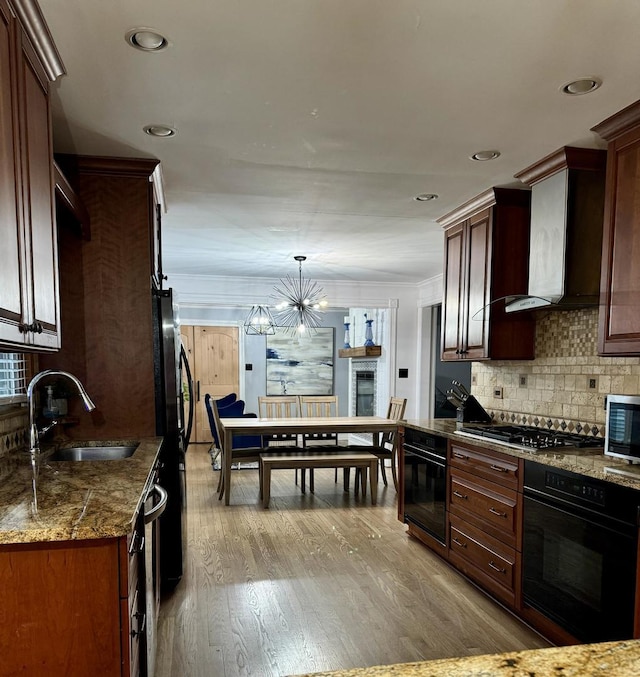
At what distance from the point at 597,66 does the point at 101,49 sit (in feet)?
5.81

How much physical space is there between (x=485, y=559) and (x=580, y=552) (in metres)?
0.77

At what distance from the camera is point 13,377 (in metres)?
2.51

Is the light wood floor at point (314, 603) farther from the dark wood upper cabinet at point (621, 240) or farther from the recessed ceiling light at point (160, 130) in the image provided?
the recessed ceiling light at point (160, 130)

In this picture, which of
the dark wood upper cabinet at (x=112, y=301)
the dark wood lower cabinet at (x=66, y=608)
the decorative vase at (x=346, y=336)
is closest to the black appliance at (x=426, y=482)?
the dark wood upper cabinet at (x=112, y=301)

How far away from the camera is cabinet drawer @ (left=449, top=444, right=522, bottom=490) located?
102 inches

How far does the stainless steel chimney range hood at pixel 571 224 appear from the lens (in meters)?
2.68

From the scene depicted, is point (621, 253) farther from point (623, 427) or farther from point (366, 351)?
point (366, 351)

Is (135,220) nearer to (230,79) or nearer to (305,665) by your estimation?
(230,79)

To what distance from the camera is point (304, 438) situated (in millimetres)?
5227

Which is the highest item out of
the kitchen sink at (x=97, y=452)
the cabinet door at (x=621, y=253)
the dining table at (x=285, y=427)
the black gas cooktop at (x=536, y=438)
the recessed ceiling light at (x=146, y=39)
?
the recessed ceiling light at (x=146, y=39)

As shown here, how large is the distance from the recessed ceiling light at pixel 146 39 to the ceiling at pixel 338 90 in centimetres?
3

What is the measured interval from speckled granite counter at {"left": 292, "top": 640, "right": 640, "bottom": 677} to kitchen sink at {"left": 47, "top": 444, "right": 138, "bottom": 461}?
2.24 meters

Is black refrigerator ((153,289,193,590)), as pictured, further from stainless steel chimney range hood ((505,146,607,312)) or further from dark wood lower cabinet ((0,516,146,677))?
stainless steel chimney range hood ((505,146,607,312))

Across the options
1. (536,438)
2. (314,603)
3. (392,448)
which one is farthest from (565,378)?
(392,448)
